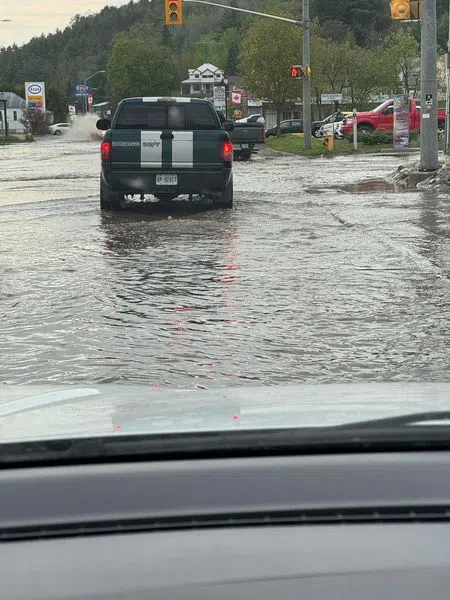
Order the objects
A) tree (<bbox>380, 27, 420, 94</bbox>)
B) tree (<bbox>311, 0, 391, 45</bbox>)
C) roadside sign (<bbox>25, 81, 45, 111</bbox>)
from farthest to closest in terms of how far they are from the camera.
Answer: tree (<bbox>311, 0, 391, 45</bbox>), roadside sign (<bbox>25, 81, 45, 111</bbox>), tree (<bbox>380, 27, 420, 94</bbox>)

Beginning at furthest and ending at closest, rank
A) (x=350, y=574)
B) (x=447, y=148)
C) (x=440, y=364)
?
(x=447, y=148) < (x=440, y=364) < (x=350, y=574)

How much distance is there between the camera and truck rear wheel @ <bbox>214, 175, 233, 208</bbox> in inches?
642

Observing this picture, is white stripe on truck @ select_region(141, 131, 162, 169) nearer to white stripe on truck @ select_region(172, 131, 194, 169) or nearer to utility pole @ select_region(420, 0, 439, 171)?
white stripe on truck @ select_region(172, 131, 194, 169)

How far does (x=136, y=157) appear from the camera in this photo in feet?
51.7

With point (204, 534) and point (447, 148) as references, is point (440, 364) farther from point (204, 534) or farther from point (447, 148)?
point (447, 148)

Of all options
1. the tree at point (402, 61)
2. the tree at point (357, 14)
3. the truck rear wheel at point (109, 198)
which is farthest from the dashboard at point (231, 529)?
the tree at point (357, 14)

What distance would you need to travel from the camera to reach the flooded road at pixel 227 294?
21.4ft

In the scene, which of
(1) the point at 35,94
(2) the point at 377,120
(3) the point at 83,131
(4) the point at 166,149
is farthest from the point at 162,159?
(1) the point at 35,94

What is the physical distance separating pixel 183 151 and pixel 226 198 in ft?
3.78

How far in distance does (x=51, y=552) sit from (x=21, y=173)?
29.2 m

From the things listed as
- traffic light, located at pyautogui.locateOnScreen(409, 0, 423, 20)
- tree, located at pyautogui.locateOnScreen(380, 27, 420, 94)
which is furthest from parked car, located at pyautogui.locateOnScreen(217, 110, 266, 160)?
tree, located at pyautogui.locateOnScreen(380, 27, 420, 94)

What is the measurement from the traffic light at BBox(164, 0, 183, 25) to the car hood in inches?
1329

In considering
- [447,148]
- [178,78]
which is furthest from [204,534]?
[178,78]

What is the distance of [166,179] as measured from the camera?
15820 millimetres
